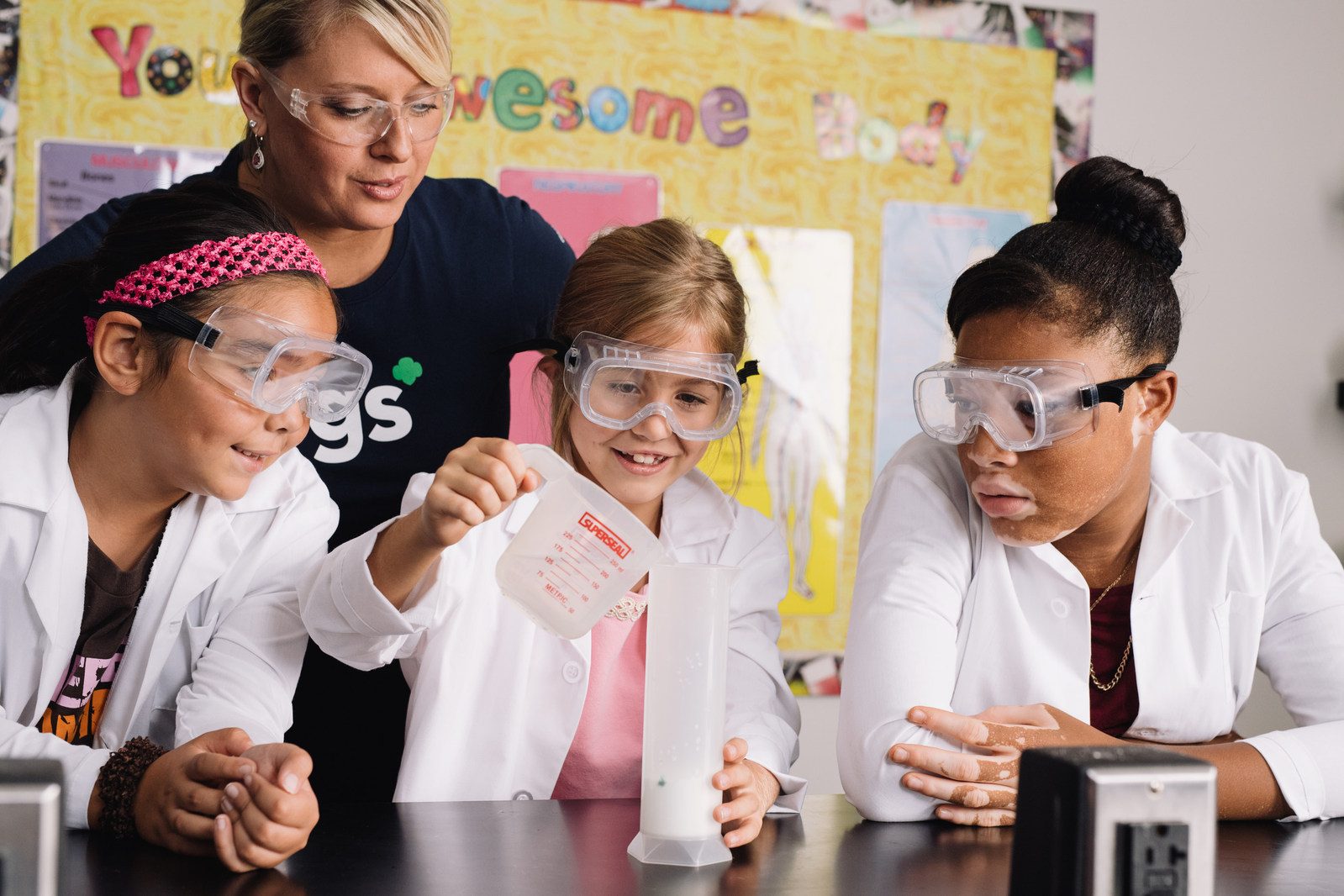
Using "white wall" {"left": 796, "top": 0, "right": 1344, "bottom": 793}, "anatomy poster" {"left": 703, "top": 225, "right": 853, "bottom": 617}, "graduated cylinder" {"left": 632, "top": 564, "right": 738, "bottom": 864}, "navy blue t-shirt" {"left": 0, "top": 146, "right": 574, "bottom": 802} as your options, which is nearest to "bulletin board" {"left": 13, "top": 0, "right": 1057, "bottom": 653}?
"anatomy poster" {"left": 703, "top": 225, "right": 853, "bottom": 617}

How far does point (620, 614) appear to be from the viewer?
6.23 ft

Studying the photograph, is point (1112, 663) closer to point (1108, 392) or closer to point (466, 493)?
point (1108, 392)

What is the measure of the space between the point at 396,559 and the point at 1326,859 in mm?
1122

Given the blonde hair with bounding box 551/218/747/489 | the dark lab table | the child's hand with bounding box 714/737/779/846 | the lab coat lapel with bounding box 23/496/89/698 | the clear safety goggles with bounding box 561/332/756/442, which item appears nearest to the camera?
the dark lab table

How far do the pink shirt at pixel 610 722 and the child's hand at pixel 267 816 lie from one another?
2.09ft

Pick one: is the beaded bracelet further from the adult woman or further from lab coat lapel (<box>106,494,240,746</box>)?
the adult woman

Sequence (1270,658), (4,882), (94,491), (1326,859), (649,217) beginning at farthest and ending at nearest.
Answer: (649,217) < (1270,658) < (94,491) < (1326,859) < (4,882)

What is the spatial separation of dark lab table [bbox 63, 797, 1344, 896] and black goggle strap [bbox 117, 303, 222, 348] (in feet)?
1.94

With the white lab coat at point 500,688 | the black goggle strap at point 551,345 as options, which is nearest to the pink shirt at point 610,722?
the white lab coat at point 500,688

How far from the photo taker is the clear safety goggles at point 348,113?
187 centimetres

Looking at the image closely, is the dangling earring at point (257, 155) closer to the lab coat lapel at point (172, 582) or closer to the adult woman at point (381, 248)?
the adult woman at point (381, 248)

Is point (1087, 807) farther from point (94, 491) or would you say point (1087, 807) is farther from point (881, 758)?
point (94, 491)

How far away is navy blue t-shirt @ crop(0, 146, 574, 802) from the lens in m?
2.07

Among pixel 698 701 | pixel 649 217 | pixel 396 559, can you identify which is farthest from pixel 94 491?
pixel 649 217
